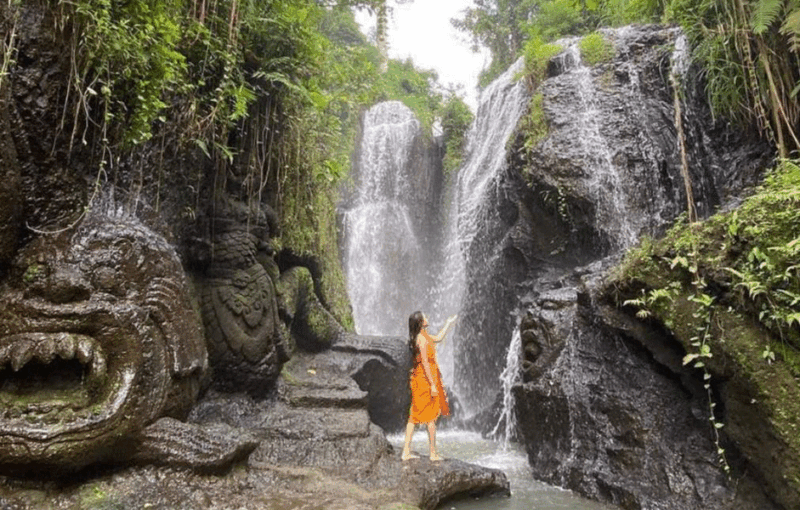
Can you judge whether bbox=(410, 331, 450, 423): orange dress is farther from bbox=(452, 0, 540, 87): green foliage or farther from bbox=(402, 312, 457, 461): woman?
bbox=(452, 0, 540, 87): green foliage

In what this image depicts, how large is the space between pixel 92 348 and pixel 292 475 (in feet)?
6.12

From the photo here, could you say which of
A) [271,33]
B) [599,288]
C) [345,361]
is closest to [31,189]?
[271,33]

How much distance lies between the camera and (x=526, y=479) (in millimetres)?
6109

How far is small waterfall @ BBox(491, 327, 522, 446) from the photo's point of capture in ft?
26.2

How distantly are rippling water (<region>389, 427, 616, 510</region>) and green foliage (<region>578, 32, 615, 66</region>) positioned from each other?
8.11 m

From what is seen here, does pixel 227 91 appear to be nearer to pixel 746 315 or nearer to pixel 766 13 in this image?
pixel 746 315

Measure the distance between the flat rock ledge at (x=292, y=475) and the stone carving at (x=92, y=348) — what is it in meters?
0.17

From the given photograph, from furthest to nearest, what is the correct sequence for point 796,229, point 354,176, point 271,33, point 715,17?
point 354,176 < point 715,17 < point 271,33 < point 796,229

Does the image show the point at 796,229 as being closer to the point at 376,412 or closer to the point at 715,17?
the point at 715,17

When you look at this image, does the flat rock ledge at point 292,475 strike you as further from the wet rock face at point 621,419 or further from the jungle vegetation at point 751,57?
the jungle vegetation at point 751,57

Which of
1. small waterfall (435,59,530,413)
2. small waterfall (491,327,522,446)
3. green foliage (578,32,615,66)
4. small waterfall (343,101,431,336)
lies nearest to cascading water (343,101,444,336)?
small waterfall (343,101,431,336)

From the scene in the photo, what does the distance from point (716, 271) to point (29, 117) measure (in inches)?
231

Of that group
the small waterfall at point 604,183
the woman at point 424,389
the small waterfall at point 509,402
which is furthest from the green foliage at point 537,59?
the woman at point 424,389

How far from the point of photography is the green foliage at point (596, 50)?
1105cm
